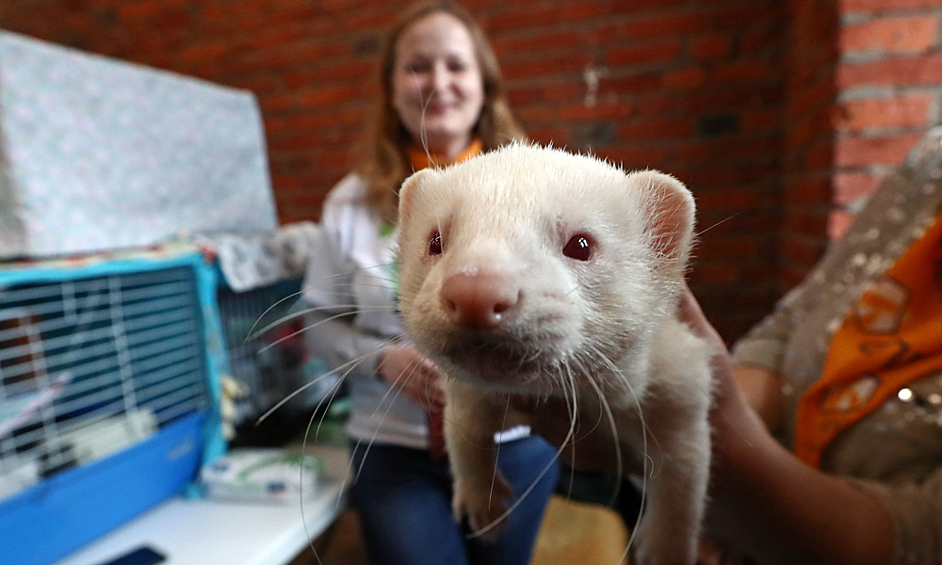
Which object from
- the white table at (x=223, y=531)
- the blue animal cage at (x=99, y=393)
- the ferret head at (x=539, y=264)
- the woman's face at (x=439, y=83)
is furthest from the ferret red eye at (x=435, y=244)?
the blue animal cage at (x=99, y=393)

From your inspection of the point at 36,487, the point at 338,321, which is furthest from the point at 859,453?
the point at 36,487

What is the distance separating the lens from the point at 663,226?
377 mm

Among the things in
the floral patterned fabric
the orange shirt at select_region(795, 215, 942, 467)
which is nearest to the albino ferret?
the orange shirt at select_region(795, 215, 942, 467)

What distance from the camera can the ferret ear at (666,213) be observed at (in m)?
0.36

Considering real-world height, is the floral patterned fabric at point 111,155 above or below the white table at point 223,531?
above

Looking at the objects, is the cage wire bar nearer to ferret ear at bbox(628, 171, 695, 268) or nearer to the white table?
the white table

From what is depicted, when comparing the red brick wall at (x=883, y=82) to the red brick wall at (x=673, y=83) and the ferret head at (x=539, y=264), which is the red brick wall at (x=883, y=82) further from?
the ferret head at (x=539, y=264)

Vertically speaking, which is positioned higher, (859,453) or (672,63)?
(672,63)

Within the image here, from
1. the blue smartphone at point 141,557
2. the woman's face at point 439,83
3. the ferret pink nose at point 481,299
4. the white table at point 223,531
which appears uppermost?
the woman's face at point 439,83

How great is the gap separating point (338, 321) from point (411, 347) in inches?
16.0

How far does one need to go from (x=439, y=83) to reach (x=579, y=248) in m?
0.40

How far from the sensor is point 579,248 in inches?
13.9

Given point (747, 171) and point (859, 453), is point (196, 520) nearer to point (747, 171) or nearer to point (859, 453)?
point (859, 453)

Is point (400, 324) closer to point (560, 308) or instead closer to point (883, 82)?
point (560, 308)
